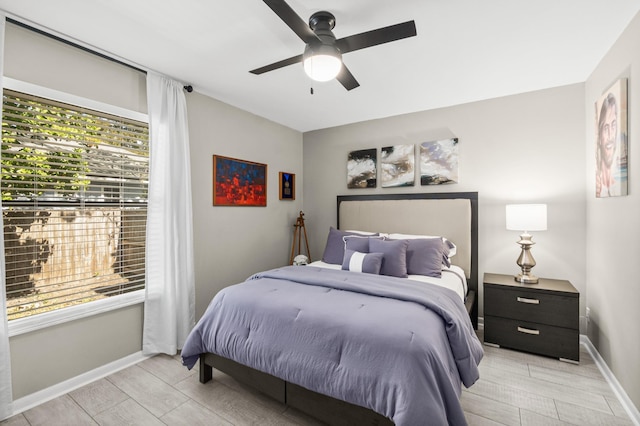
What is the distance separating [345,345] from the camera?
168 centimetres

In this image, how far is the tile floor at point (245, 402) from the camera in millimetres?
1915

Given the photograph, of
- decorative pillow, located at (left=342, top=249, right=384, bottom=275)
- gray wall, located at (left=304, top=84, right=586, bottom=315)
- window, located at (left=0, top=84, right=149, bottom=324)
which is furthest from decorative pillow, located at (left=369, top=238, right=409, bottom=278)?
window, located at (left=0, top=84, right=149, bottom=324)

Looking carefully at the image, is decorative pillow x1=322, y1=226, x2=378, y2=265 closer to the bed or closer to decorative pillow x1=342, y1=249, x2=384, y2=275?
decorative pillow x1=342, y1=249, x2=384, y2=275

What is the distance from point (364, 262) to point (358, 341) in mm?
1303

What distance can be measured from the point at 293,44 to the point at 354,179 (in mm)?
2232

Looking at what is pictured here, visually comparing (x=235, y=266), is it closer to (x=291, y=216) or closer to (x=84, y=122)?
(x=291, y=216)

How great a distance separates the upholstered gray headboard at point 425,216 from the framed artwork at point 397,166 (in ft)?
0.59

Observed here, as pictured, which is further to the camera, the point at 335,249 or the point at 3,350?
the point at 335,249

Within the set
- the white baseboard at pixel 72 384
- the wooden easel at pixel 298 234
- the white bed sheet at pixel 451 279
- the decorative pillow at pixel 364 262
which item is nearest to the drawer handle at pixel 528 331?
the white bed sheet at pixel 451 279

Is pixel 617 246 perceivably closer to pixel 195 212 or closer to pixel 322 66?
pixel 322 66

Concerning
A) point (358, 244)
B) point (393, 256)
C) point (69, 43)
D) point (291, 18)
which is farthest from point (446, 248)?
point (69, 43)

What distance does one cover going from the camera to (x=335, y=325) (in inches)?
69.1

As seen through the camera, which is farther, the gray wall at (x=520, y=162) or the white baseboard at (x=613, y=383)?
the gray wall at (x=520, y=162)

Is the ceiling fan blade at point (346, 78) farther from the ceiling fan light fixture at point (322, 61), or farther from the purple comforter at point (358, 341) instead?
the purple comforter at point (358, 341)
